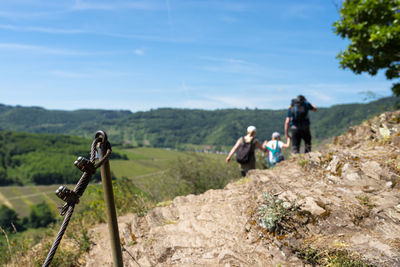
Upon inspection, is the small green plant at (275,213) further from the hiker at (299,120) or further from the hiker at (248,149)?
the hiker at (299,120)

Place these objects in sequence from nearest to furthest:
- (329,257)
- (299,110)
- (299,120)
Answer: (329,257)
(299,110)
(299,120)

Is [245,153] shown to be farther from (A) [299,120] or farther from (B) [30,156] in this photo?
(B) [30,156]

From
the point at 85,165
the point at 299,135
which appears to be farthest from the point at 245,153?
the point at 85,165

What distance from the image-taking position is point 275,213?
4.08 m

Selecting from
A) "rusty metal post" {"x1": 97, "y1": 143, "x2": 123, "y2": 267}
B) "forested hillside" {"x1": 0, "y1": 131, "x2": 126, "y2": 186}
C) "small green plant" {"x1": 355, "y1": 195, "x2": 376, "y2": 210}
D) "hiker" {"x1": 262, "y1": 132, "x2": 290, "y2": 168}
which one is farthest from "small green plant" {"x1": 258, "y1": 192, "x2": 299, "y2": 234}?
"forested hillside" {"x1": 0, "y1": 131, "x2": 126, "y2": 186}

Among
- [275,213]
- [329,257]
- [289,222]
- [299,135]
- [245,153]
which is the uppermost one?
[299,135]

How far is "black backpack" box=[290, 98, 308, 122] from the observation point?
824 centimetres

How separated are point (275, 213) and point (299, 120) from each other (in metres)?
5.06

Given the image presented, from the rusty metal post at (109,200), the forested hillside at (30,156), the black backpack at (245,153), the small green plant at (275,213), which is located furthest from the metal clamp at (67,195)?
the forested hillside at (30,156)

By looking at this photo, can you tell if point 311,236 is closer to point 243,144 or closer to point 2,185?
point 243,144

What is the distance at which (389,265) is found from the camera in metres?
3.14

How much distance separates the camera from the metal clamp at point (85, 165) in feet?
6.63

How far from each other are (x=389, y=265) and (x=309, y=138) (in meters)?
5.87

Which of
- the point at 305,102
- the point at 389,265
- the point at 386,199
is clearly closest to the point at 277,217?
→ the point at 389,265
